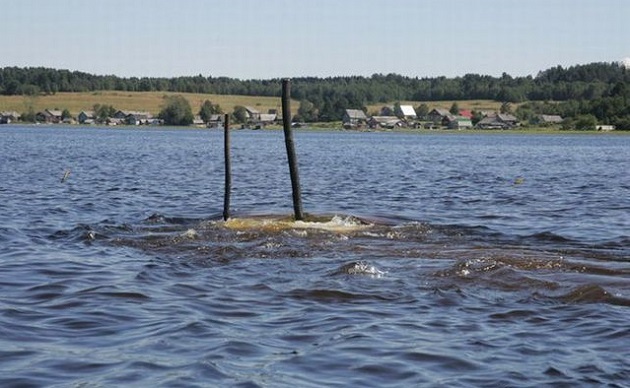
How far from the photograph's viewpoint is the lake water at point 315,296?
11789 millimetres

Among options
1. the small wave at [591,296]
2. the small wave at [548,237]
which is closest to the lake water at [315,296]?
the small wave at [591,296]

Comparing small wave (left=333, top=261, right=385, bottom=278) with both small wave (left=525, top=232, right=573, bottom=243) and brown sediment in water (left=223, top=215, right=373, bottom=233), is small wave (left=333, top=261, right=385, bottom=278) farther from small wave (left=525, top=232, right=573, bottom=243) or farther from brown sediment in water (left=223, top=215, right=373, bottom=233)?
small wave (left=525, top=232, right=573, bottom=243)

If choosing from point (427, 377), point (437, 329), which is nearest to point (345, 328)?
point (437, 329)

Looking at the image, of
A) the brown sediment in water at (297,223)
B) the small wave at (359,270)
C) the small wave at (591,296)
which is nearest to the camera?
the small wave at (591,296)

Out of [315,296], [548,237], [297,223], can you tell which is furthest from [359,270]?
[548,237]

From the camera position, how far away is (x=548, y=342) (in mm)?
13266

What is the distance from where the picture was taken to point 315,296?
16.7m

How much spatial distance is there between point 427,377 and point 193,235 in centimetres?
1469

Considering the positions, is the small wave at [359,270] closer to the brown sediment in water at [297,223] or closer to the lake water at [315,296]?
the lake water at [315,296]

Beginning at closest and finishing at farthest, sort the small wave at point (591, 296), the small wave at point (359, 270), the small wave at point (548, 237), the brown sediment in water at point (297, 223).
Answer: the small wave at point (591, 296), the small wave at point (359, 270), the small wave at point (548, 237), the brown sediment in water at point (297, 223)

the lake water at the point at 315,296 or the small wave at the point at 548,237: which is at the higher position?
the lake water at the point at 315,296

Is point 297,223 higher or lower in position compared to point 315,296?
lower

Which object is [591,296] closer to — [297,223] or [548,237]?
[548,237]

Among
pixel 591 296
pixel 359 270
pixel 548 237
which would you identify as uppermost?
pixel 591 296
